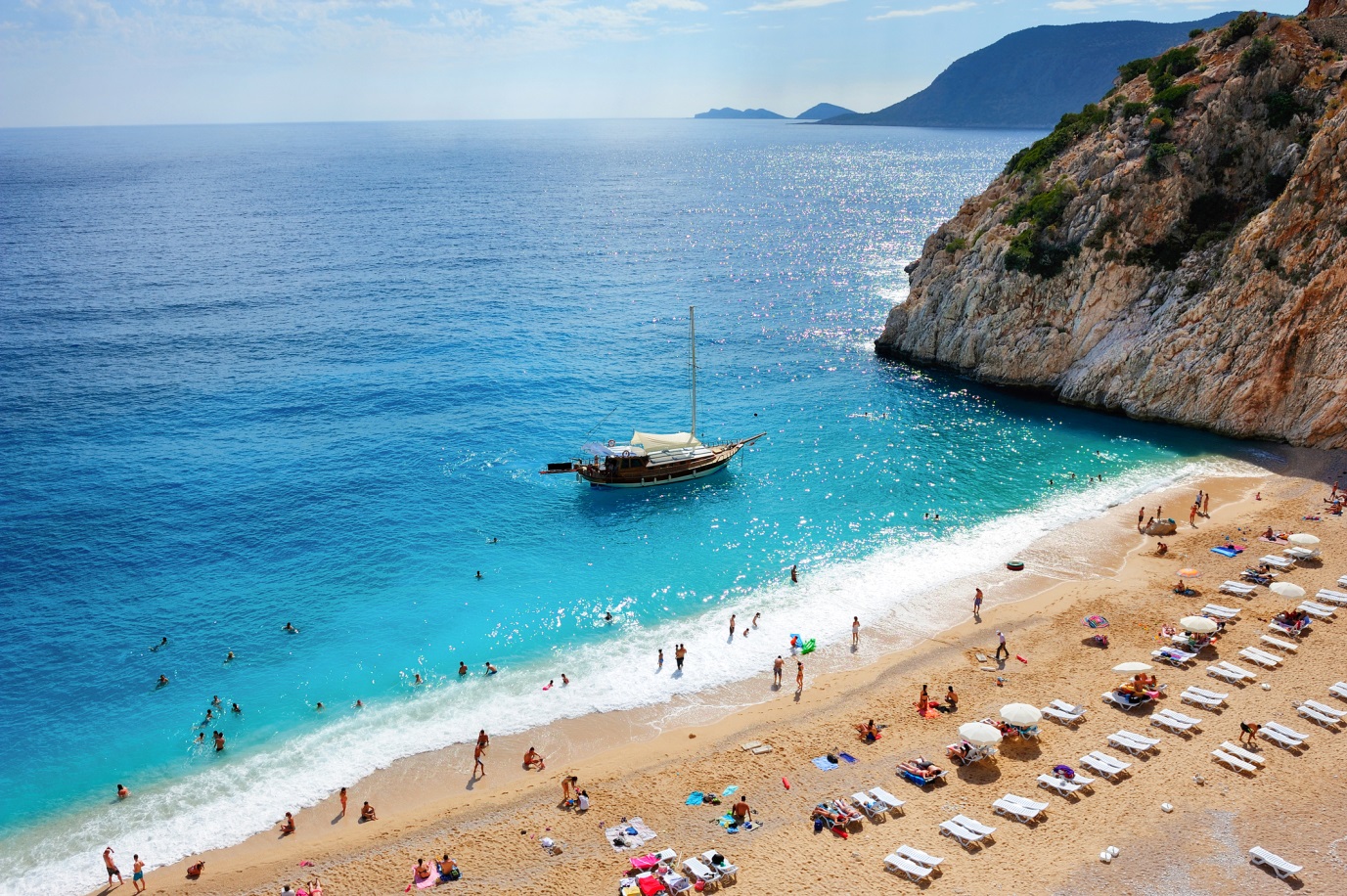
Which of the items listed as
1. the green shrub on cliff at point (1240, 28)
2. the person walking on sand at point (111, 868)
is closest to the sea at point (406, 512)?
the person walking on sand at point (111, 868)

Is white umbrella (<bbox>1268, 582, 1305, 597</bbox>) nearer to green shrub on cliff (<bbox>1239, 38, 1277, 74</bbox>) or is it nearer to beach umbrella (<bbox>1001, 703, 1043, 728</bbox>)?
beach umbrella (<bbox>1001, 703, 1043, 728</bbox>)

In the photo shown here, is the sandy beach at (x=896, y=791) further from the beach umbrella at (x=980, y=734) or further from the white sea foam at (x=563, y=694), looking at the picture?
the beach umbrella at (x=980, y=734)

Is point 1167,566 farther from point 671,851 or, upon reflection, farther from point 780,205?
point 780,205

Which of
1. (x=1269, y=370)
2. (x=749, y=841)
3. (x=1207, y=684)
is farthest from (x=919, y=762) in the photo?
(x=1269, y=370)

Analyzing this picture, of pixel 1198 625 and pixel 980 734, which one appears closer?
pixel 980 734

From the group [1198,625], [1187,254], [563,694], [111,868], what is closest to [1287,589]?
[1198,625]

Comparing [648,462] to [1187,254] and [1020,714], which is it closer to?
[1020,714]

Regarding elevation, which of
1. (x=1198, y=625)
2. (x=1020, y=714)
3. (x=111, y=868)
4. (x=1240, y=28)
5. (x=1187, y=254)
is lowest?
(x=111, y=868)
